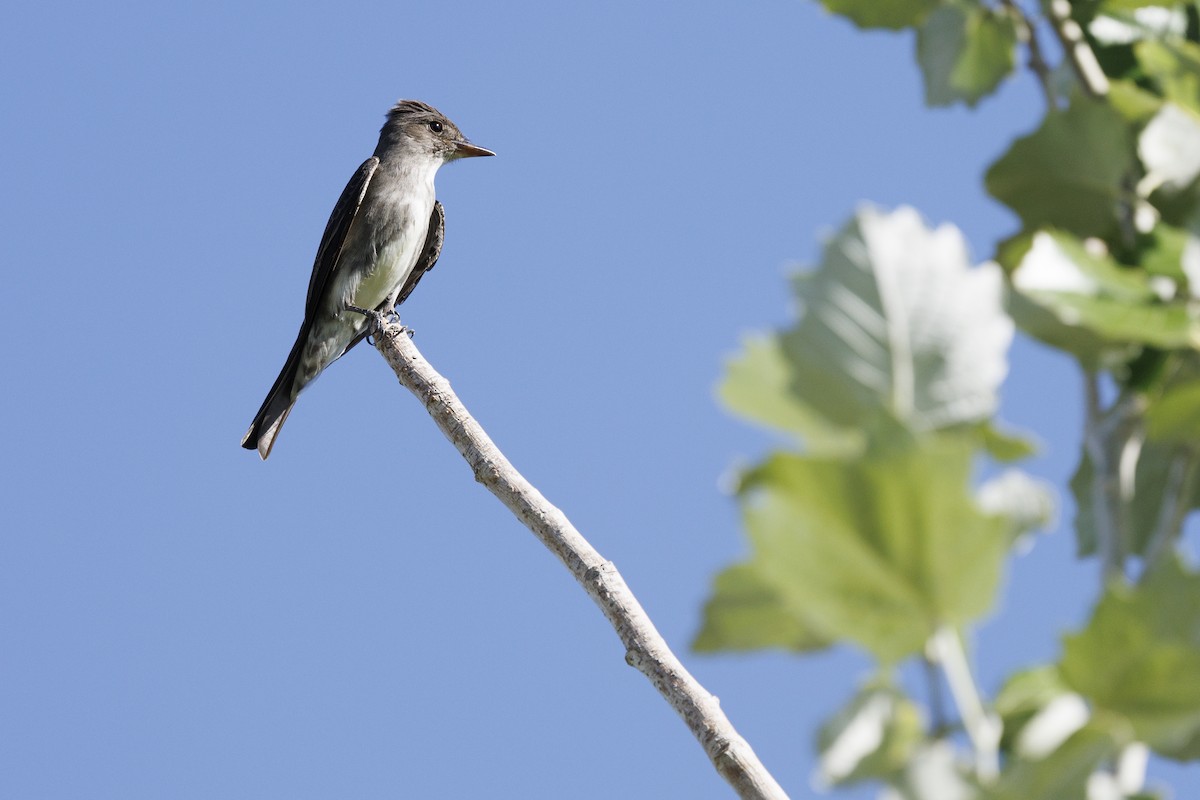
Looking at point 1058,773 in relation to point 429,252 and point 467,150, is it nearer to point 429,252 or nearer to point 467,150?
point 429,252

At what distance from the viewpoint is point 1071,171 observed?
81cm

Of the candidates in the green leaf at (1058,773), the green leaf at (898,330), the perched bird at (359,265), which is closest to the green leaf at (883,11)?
the green leaf at (898,330)

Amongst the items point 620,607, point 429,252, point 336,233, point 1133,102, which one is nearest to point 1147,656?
point 1133,102

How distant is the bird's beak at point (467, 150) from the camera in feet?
31.6

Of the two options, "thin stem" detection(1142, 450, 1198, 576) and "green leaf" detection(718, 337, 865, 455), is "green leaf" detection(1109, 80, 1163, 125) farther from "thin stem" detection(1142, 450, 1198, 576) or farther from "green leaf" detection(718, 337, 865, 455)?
"green leaf" detection(718, 337, 865, 455)

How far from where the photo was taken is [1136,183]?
2.72 feet

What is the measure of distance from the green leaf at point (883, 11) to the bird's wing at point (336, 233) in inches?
294

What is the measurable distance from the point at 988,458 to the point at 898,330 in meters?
0.10

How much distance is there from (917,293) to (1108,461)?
170 mm

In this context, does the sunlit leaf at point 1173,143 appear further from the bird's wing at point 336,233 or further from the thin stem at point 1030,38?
the bird's wing at point 336,233

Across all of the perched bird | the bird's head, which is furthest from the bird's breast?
the bird's head

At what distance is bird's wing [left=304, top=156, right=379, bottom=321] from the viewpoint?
26.8ft

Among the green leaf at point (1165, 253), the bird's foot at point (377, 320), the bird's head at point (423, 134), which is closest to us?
the green leaf at point (1165, 253)

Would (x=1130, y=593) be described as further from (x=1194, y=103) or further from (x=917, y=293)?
(x=1194, y=103)
